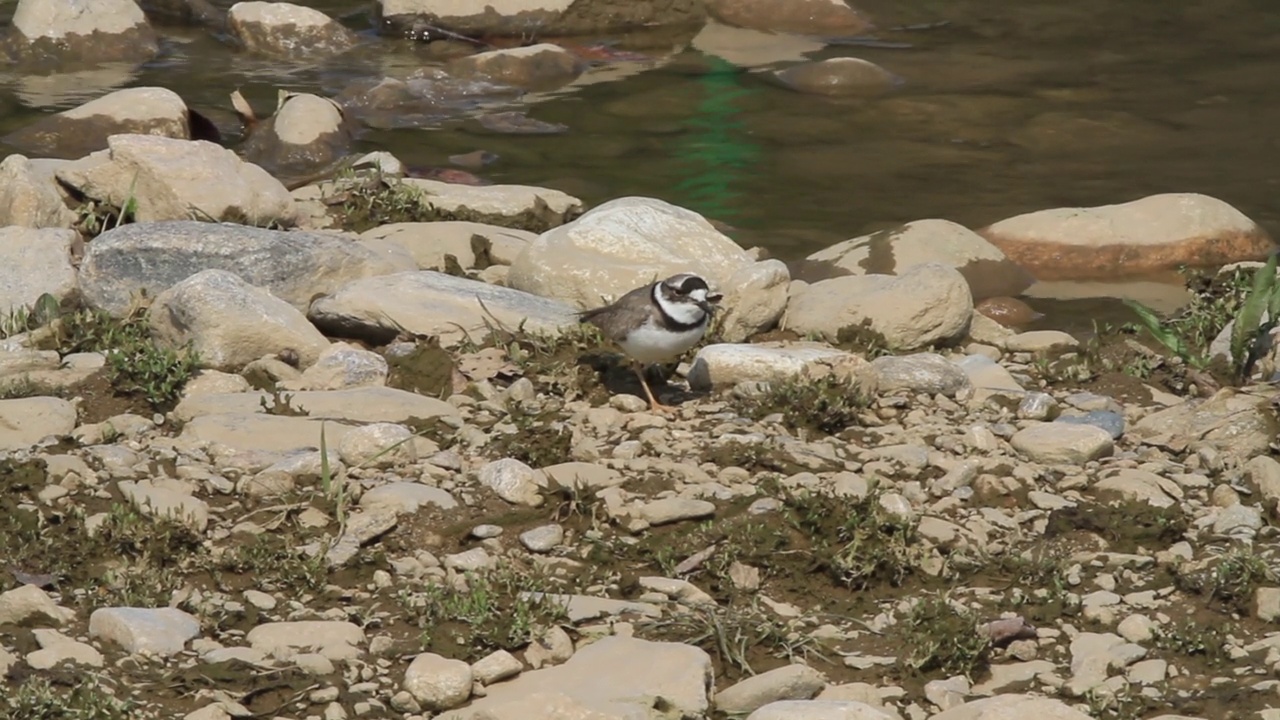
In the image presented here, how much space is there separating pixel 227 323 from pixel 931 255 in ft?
14.9

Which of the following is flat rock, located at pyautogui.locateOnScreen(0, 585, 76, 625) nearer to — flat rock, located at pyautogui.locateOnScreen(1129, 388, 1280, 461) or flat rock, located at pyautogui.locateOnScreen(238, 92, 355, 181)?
flat rock, located at pyautogui.locateOnScreen(1129, 388, 1280, 461)

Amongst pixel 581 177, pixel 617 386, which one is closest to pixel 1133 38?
pixel 581 177

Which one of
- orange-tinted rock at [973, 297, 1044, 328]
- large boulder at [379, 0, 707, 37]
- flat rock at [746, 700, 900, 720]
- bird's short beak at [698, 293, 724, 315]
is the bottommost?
orange-tinted rock at [973, 297, 1044, 328]

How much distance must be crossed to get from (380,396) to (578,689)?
2581mm

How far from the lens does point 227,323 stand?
8.07 meters

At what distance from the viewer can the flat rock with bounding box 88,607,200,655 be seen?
5.69m

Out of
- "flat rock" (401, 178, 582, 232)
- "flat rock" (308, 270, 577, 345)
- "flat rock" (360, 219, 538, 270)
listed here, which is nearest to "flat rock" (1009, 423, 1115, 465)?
"flat rock" (308, 270, 577, 345)

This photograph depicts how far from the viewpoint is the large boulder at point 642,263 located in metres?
8.92

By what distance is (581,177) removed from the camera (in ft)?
42.6

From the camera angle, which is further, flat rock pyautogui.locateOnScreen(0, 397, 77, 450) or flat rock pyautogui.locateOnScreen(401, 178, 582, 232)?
flat rock pyautogui.locateOnScreen(401, 178, 582, 232)

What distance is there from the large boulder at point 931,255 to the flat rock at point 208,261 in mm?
3083

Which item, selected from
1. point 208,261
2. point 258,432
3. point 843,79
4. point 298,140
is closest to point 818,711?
point 258,432

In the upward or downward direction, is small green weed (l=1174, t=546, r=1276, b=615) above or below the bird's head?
below

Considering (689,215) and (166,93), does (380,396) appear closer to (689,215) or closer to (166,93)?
(689,215)
